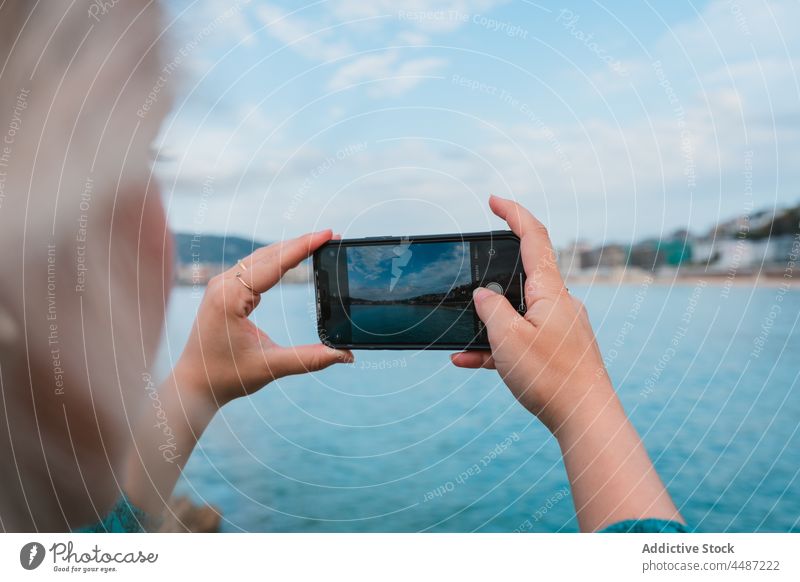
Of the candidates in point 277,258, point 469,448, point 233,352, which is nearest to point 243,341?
point 233,352

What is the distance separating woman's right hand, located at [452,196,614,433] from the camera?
2.08 ft

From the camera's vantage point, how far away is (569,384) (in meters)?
0.63

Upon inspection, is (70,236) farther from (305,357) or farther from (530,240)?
(530,240)

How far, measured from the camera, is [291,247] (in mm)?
740

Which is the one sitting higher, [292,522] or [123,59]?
[123,59]

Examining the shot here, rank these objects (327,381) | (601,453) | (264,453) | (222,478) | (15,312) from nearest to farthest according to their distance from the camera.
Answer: (601,453) < (15,312) < (222,478) < (264,453) < (327,381)

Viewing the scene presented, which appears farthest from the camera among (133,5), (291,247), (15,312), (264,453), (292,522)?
(264,453)

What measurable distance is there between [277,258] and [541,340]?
290 mm

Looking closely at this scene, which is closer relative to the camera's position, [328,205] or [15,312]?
[15,312]

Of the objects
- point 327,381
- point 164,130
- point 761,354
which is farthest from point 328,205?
point 761,354

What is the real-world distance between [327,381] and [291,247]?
16.6 feet

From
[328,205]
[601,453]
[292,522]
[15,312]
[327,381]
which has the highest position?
[328,205]

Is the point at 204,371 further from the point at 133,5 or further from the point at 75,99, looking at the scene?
the point at 133,5

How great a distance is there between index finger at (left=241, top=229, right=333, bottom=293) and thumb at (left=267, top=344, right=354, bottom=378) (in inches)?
3.1
